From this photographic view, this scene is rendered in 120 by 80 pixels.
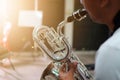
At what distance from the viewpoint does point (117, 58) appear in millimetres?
729

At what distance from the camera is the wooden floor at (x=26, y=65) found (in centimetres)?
474

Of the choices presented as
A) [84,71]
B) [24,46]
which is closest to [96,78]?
[84,71]

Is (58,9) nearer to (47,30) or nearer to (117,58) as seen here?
(47,30)

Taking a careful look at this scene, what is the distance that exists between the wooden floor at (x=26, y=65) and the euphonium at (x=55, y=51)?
2.63 metres

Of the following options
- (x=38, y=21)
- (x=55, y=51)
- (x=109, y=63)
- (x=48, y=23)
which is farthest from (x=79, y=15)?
(x=48, y=23)

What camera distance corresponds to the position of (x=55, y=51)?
1959 millimetres

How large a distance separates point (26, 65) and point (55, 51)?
145 inches

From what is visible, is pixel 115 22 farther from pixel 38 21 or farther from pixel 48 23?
pixel 48 23

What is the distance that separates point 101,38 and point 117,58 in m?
6.50

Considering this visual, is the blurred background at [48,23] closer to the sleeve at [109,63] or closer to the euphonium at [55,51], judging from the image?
the euphonium at [55,51]

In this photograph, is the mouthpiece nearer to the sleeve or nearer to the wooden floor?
the sleeve

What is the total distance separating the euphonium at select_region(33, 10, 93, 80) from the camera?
184 centimetres

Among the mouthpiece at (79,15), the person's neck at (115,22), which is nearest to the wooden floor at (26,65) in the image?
the mouthpiece at (79,15)

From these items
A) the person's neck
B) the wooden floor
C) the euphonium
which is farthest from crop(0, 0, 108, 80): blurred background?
the person's neck
